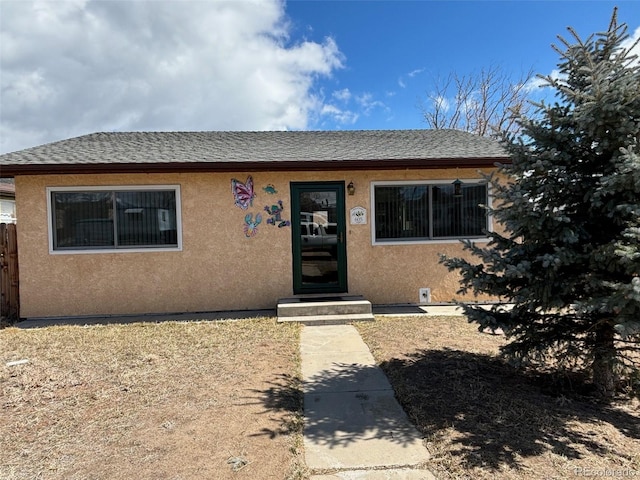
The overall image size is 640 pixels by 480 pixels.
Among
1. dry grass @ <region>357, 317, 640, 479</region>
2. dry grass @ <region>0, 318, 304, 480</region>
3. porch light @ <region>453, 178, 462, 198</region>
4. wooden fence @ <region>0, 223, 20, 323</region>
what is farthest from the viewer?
porch light @ <region>453, 178, 462, 198</region>

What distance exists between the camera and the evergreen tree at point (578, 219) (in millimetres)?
2812

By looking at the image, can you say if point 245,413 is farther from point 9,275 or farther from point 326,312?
point 9,275

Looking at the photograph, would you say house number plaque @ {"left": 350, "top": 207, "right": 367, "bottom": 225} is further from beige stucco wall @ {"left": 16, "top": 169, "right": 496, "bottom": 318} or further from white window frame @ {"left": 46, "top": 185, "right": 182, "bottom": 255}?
white window frame @ {"left": 46, "top": 185, "right": 182, "bottom": 255}

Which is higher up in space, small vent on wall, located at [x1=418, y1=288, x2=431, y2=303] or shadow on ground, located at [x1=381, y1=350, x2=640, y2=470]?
small vent on wall, located at [x1=418, y1=288, x2=431, y2=303]

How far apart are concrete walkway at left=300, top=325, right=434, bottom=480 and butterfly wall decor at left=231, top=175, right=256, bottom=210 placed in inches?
140

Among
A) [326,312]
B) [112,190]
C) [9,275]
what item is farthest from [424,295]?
[9,275]

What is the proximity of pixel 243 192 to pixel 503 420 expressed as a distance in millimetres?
5740

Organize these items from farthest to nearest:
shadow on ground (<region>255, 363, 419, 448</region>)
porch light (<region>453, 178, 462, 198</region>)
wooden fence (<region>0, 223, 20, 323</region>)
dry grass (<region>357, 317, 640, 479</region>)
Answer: porch light (<region>453, 178, 462, 198</region>)
wooden fence (<region>0, 223, 20, 323</region>)
shadow on ground (<region>255, 363, 419, 448</region>)
dry grass (<region>357, 317, 640, 479</region>)

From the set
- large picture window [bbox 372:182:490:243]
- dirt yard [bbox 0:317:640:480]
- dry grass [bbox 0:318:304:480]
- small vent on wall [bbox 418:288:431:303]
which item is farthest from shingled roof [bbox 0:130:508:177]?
dirt yard [bbox 0:317:640:480]

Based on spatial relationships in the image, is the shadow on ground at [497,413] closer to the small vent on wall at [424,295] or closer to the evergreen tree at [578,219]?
the evergreen tree at [578,219]

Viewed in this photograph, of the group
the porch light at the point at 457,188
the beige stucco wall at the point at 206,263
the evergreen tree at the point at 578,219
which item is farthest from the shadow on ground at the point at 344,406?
the porch light at the point at 457,188

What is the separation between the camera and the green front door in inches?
286

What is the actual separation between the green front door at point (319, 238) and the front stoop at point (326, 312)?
74 centimetres

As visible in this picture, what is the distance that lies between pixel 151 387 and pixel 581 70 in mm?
5093
